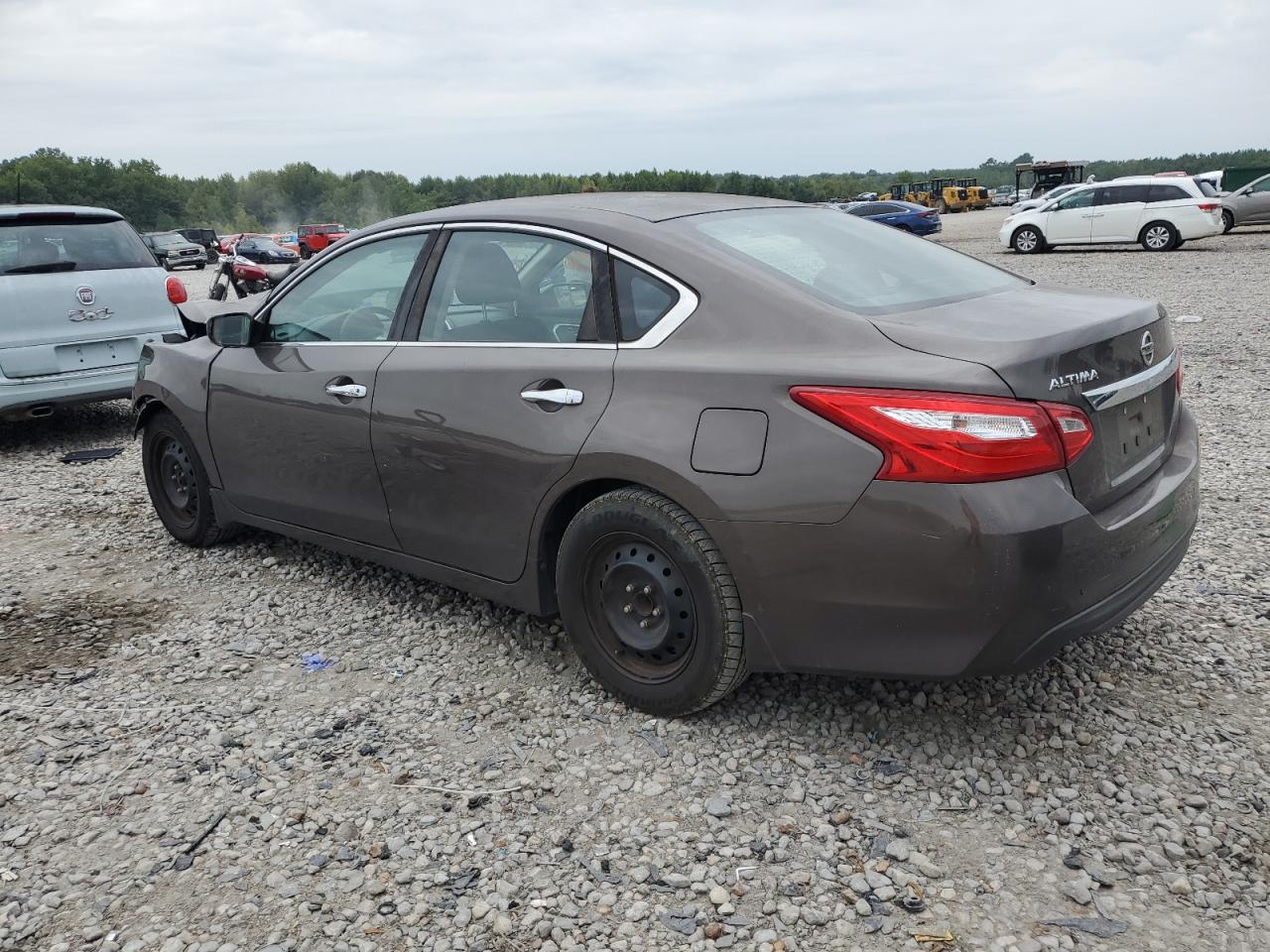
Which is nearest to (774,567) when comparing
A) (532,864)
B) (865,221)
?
(532,864)

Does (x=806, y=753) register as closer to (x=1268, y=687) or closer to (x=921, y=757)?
(x=921, y=757)

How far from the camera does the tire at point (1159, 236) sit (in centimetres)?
2222

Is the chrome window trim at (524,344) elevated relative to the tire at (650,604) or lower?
elevated

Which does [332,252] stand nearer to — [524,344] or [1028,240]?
[524,344]

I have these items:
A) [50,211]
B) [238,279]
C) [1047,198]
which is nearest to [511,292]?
[50,211]

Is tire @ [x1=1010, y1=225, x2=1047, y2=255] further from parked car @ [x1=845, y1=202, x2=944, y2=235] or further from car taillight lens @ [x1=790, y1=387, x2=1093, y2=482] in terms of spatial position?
car taillight lens @ [x1=790, y1=387, x2=1093, y2=482]

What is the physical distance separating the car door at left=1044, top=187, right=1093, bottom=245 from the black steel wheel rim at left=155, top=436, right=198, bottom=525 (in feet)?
72.5

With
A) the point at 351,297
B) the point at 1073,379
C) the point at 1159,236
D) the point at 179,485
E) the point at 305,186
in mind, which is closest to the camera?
the point at 1073,379

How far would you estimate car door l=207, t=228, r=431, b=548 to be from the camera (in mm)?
4039

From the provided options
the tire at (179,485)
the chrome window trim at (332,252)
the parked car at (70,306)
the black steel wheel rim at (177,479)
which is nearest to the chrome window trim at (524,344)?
the chrome window trim at (332,252)

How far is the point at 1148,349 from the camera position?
10.4ft

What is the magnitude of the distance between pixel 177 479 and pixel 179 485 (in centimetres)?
3

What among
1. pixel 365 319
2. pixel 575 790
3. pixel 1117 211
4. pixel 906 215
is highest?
pixel 365 319

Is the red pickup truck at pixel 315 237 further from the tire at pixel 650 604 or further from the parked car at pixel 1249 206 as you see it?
the tire at pixel 650 604
